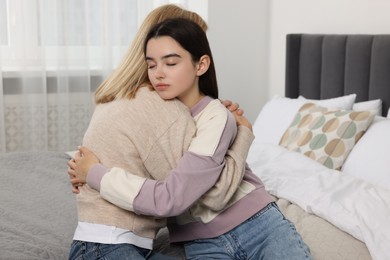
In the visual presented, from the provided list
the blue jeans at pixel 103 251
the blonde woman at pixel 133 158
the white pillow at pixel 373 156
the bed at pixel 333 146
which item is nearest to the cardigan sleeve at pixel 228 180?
the blonde woman at pixel 133 158

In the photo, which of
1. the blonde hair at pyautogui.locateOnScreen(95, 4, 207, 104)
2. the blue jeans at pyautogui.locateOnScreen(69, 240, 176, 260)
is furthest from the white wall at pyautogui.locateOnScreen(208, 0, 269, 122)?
the blue jeans at pyautogui.locateOnScreen(69, 240, 176, 260)

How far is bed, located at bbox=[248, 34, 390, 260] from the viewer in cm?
187

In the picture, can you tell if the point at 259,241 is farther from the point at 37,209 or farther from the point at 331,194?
the point at 37,209

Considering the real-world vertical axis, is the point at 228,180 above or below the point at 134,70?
below

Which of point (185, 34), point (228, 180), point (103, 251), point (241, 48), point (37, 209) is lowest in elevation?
point (37, 209)

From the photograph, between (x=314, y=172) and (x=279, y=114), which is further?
(x=279, y=114)

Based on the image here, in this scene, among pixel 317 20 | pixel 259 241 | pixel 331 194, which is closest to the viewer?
pixel 259 241

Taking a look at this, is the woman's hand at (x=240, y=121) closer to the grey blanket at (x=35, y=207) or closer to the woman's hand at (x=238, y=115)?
the woman's hand at (x=238, y=115)

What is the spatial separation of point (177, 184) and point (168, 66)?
33 centimetres

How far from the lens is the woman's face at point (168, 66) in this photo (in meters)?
1.55

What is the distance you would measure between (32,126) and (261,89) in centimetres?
157

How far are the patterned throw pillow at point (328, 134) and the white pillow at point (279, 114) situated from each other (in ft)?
0.41

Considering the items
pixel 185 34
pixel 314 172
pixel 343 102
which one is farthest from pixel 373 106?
pixel 185 34

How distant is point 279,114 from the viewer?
124 inches
